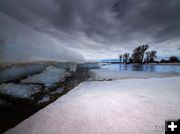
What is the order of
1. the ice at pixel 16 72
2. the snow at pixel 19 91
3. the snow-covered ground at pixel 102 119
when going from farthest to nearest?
the ice at pixel 16 72 → the snow at pixel 19 91 → the snow-covered ground at pixel 102 119

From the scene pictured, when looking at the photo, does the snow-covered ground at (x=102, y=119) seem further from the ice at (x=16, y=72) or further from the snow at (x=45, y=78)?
the ice at (x=16, y=72)

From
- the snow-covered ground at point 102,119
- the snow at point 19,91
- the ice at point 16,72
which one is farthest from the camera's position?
the ice at point 16,72

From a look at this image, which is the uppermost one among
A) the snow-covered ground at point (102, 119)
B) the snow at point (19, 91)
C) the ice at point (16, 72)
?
the ice at point (16, 72)

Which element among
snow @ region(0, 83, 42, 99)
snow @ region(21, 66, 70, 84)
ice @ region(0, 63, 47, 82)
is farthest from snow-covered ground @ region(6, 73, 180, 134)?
ice @ region(0, 63, 47, 82)

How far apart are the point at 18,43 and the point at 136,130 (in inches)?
485

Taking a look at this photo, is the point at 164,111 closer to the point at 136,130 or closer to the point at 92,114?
the point at 136,130

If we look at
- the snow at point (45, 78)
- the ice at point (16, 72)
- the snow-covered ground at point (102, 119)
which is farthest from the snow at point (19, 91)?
the snow-covered ground at point (102, 119)

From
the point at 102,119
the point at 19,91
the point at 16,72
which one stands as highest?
the point at 16,72

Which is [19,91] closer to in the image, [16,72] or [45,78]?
[45,78]

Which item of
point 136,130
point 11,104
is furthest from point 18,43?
point 136,130

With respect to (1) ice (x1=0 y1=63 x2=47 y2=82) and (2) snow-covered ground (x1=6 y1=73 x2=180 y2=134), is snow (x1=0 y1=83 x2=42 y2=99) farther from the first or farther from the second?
(2) snow-covered ground (x1=6 y1=73 x2=180 y2=134)

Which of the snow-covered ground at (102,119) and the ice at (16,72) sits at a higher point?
the ice at (16,72)

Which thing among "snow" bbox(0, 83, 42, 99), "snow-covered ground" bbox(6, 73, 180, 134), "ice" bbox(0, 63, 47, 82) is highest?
"ice" bbox(0, 63, 47, 82)

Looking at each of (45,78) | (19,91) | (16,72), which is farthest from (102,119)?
(16,72)
